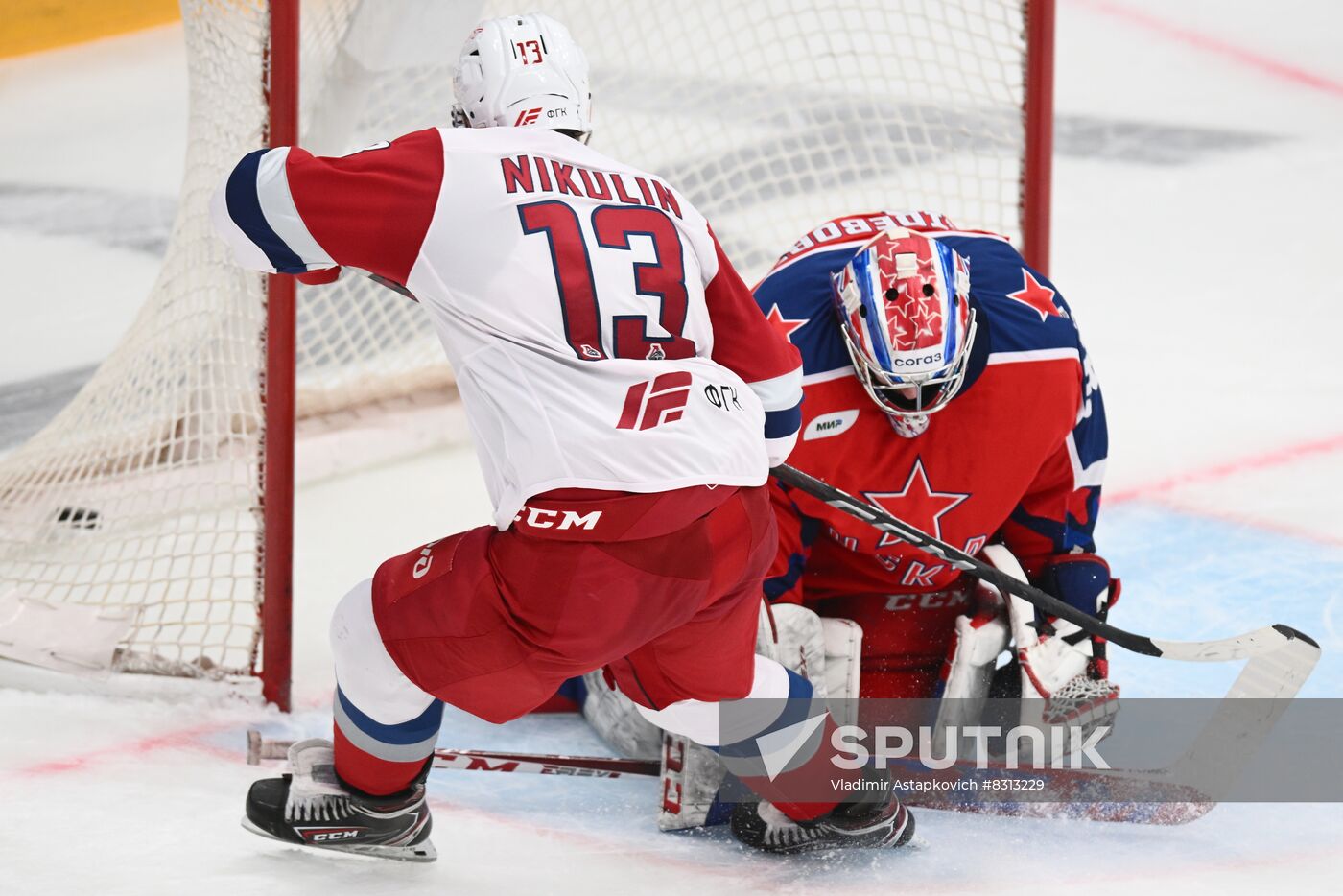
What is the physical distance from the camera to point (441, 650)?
1.87 metres

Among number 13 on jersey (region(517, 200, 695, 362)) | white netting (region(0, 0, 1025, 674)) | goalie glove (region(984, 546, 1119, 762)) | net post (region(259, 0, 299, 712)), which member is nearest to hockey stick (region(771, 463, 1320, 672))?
goalie glove (region(984, 546, 1119, 762))

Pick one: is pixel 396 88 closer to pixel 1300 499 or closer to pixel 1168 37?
pixel 1300 499

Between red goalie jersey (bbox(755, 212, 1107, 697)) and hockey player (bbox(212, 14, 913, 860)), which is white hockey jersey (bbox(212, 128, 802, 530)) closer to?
hockey player (bbox(212, 14, 913, 860))

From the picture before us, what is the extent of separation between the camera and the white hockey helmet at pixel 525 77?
6.23 feet

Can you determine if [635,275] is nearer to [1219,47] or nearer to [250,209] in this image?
[250,209]

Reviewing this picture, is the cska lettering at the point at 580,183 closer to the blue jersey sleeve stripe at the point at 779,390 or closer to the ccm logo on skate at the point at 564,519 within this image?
the blue jersey sleeve stripe at the point at 779,390

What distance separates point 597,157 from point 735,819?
99 centimetres

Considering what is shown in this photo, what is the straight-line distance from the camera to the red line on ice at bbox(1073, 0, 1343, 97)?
5.34 m

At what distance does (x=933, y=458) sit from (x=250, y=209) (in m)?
1.13

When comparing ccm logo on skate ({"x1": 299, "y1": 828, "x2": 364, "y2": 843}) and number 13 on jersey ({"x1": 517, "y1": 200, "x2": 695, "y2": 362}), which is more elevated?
number 13 on jersey ({"x1": 517, "y1": 200, "x2": 695, "y2": 362})

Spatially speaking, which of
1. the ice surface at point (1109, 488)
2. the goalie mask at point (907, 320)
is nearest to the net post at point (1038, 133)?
the ice surface at point (1109, 488)

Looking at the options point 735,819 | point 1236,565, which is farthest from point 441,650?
point 1236,565

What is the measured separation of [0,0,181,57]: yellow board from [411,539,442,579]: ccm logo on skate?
3.56 m

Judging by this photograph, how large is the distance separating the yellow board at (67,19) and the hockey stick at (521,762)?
325 cm
